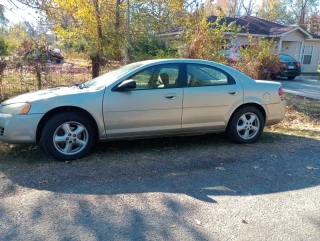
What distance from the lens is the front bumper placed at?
4242 mm

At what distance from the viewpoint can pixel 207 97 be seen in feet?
16.5

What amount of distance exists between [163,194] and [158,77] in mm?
2081

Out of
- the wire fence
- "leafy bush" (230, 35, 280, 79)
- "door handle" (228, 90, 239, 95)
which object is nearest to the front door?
"door handle" (228, 90, 239, 95)

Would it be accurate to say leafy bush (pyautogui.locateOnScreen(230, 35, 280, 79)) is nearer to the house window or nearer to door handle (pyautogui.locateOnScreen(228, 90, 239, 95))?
door handle (pyautogui.locateOnScreen(228, 90, 239, 95))

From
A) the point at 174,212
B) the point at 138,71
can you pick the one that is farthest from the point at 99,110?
the point at 174,212

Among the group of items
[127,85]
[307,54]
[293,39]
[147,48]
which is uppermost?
[293,39]

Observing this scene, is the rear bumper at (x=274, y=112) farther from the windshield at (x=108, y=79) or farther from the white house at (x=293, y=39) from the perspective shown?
the white house at (x=293, y=39)

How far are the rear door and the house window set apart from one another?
2266 cm

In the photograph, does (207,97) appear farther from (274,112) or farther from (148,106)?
(274,112)

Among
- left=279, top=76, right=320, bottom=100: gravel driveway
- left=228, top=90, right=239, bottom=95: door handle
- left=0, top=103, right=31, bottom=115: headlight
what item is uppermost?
left=228, top=90, right=239, bottom=95: door handle

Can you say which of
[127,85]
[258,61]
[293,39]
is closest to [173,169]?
[127,85]

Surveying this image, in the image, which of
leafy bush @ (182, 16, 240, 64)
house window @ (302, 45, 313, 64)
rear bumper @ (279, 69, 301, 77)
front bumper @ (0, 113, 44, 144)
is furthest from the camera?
house window @ (302, 45, 313, 64)

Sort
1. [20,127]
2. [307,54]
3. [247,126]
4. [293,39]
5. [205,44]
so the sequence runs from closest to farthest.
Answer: [20,127] < [247,126] < [205,44] < [293,39] < [307,54]

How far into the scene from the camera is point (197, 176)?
4035 mm
